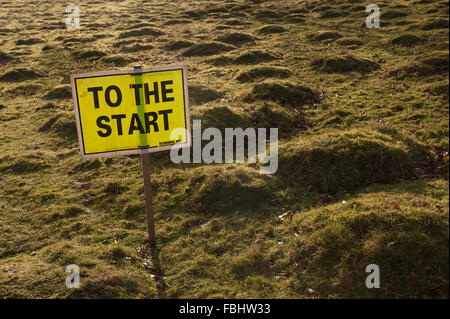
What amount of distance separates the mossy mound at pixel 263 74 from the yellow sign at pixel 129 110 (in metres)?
10.1

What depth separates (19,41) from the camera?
30.0 metres

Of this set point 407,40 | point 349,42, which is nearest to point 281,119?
point 407,40

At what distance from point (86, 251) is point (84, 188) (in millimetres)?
3080

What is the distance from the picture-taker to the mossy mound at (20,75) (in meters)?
20.5

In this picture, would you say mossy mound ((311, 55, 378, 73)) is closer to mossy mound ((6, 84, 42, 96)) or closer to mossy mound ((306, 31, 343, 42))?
mossy mound ((306, 31, 343, 42))

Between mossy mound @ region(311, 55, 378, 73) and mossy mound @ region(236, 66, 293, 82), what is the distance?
1632mm

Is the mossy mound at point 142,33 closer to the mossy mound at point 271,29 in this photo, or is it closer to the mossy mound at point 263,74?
the mossy mound at point 271,29

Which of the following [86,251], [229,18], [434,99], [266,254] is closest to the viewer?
[266,254]

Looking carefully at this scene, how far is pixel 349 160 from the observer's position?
820 centimetres

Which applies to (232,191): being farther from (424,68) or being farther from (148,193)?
(424,68)

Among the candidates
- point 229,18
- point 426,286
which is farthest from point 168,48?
point 426,286

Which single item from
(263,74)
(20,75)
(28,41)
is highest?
(28,41)

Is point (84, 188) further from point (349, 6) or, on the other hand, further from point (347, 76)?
point (349, 6)

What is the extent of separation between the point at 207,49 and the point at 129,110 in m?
17.3
